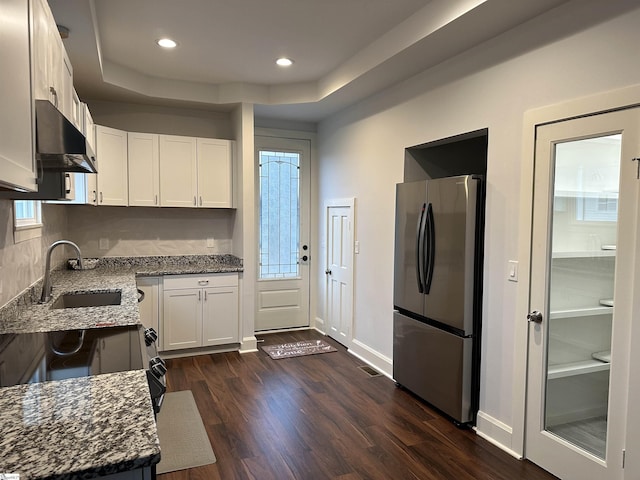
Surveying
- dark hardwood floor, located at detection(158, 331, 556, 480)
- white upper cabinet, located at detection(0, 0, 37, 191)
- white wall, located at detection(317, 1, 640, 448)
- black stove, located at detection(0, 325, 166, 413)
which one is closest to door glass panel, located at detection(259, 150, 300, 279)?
white wall, located at detection(317, 1, 640, 448)

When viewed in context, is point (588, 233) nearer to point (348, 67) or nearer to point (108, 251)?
point (348, 67)

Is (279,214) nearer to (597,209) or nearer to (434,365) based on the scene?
(434,365)

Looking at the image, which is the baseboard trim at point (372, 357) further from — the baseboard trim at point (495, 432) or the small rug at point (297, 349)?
the baseboard trim at point (495, 432)

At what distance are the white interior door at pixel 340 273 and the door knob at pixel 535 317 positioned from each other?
89.1 inches

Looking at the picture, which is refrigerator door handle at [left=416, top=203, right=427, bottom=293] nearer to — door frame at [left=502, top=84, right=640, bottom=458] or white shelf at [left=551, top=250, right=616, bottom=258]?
door frame at [left=502, top=84, right=640, bottom=458]

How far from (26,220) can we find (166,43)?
1700 millimetres

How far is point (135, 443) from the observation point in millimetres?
997

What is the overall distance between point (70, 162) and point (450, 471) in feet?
8.65

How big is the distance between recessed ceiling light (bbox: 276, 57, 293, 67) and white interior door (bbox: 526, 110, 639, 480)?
222 cm

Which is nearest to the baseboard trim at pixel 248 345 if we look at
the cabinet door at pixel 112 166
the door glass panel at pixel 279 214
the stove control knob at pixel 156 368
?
the door glass panel at pixel 279 214

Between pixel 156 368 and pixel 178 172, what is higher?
pixel 178 172

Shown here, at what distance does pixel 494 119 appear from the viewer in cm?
281

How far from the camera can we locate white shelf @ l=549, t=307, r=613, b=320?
85.5 inches

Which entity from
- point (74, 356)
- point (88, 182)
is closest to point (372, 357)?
point (74, 356)
